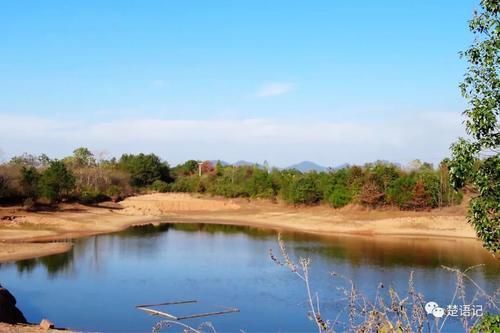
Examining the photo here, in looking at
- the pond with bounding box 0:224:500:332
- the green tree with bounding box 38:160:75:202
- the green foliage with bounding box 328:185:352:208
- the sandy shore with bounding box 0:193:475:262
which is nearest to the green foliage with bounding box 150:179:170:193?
the sandy shore with bounding box 0:193:475:262

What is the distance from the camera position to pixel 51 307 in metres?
17.7

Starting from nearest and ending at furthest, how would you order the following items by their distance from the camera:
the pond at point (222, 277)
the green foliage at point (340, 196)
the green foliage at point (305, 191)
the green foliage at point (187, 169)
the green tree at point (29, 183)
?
the pond at point (222, 277) → the green tree at point (29, 183) → the green foliage at point (340, 196) → the green foliage at point (305, 191) → the green foliage at point (187, 169)

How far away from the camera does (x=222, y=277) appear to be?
2297 cm

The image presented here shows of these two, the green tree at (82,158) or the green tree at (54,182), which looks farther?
the green tree at (82,158)

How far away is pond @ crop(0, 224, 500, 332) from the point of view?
54.7 feet

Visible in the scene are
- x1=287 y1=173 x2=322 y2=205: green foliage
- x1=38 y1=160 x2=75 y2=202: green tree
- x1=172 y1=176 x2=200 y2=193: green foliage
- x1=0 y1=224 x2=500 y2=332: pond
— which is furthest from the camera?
x1=172 y1=176 x2=200 y2=193: green foliage

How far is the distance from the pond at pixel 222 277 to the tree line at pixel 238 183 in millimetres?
9031

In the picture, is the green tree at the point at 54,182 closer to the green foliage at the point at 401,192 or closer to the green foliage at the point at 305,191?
the green foliage at the point at 305,191

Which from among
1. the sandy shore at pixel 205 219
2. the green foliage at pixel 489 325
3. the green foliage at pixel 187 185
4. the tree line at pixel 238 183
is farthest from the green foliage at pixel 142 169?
the green foliage at pixel 489 325

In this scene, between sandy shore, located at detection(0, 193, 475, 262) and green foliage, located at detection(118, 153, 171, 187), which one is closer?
sandy shore, located at detection(0, 193, 475, 262)

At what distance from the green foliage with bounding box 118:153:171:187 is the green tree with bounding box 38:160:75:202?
1998 cm

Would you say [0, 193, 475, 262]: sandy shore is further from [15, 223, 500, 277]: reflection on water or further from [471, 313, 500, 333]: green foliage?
[471, 313, 500, 333]: green foliage

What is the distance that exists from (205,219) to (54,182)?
13577mm

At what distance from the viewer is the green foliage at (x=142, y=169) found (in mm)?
67688
